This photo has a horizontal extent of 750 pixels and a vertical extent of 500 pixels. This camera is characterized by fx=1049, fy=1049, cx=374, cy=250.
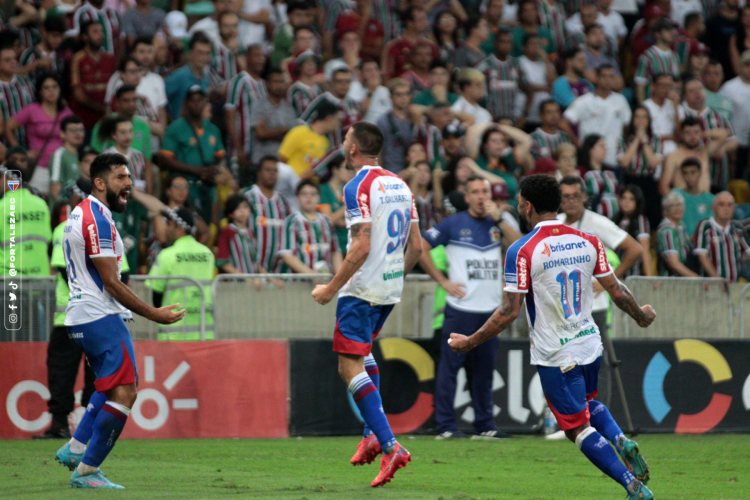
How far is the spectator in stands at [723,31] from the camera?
1978 cm

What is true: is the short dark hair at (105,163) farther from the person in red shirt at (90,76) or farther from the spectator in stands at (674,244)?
the spectator in stands at (674,244)

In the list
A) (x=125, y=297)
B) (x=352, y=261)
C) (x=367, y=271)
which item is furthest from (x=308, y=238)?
(x=125, y=297)

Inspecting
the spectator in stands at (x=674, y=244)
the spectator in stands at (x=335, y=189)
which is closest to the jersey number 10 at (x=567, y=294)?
the spectator in stands at (x=335, y=189)

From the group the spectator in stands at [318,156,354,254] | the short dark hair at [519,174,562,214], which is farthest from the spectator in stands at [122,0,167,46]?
the short dark hair at [519,174,562,214]

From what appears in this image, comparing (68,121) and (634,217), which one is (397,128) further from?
(68,121)

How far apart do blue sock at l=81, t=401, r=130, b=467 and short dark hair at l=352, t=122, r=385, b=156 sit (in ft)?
8.52

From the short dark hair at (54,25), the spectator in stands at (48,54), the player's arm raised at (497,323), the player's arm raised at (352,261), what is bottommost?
the player's arm raised at (497,323)

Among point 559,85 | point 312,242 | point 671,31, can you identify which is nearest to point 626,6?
point 671,31

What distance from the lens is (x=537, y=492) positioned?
7277 millimetres

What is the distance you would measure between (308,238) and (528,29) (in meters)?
7.69

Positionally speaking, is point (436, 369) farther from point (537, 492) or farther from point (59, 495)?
point (59, 495)

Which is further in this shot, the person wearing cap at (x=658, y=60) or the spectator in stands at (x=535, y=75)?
the person wearing cap at (x=658, y=60)

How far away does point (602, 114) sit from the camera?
1630 centimetres

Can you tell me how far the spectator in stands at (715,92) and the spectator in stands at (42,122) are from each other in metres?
10.5
